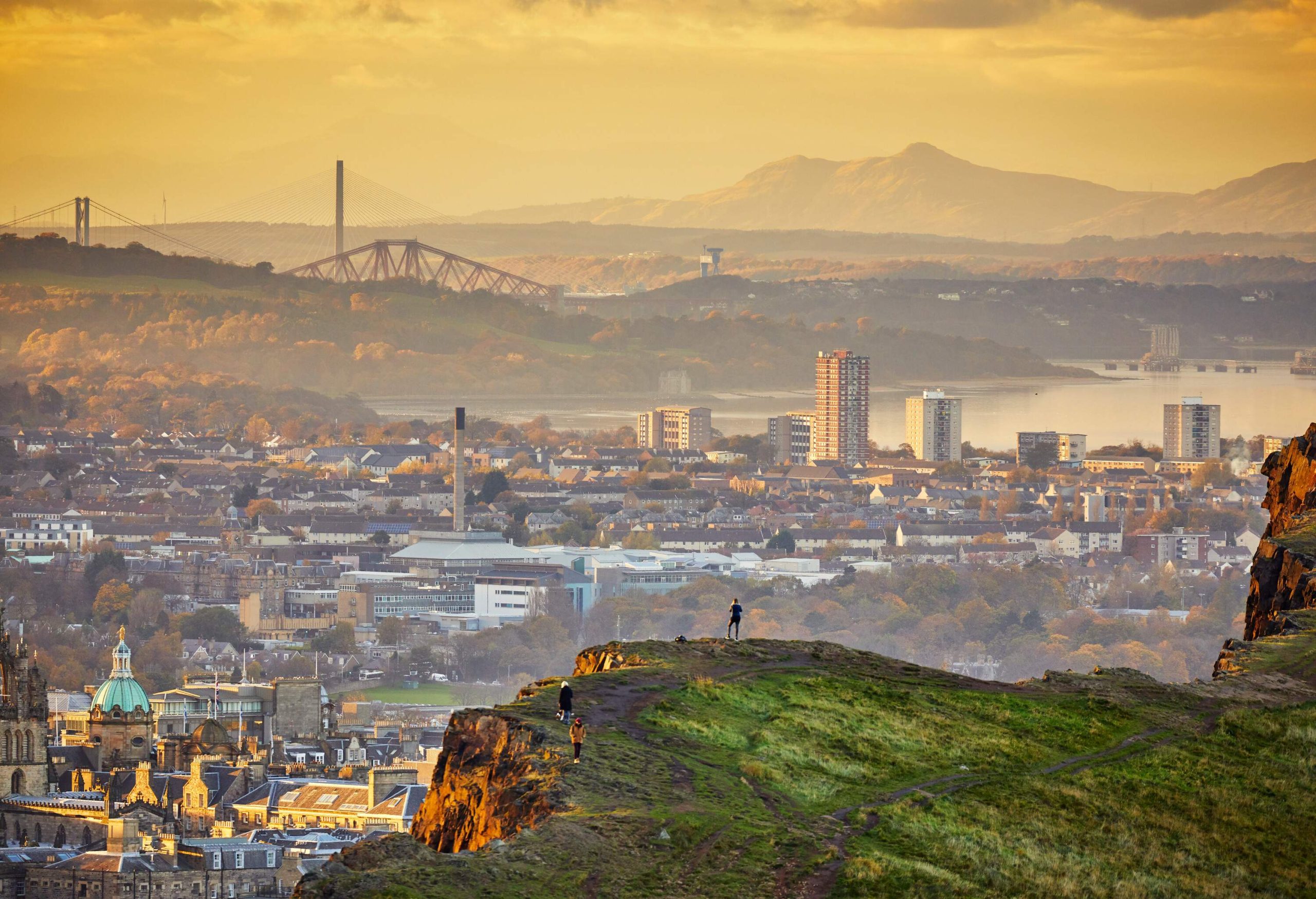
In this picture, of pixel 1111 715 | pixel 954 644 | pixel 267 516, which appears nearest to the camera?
pixel 1111 715

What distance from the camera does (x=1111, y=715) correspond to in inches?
943

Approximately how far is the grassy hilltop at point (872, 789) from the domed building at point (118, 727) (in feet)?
153

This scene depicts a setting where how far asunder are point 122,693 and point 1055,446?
5034 inches

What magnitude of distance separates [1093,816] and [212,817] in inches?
1604

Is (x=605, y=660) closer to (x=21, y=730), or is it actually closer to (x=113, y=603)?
(x=21, y=730)

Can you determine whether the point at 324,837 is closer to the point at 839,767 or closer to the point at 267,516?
the point at 839,767

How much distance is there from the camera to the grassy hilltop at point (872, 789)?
16.8m

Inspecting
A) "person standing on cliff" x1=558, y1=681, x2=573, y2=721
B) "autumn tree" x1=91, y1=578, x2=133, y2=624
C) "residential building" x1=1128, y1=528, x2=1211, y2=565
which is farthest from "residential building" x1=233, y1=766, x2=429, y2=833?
"residential building" x1=1128, y1=528, x2=1211, y2=565

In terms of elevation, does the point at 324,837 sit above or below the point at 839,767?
below

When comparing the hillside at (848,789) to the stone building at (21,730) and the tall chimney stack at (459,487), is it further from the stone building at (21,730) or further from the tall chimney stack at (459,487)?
the tall chimney stack at (459,487)

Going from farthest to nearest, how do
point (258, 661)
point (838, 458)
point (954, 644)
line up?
point (838, 458)
point (954, 644)
point (258, 661)

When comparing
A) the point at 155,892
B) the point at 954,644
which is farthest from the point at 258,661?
the point at 155,892

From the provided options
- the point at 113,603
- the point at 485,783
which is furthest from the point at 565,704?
the point at 113,603

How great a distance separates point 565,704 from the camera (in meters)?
19.7
